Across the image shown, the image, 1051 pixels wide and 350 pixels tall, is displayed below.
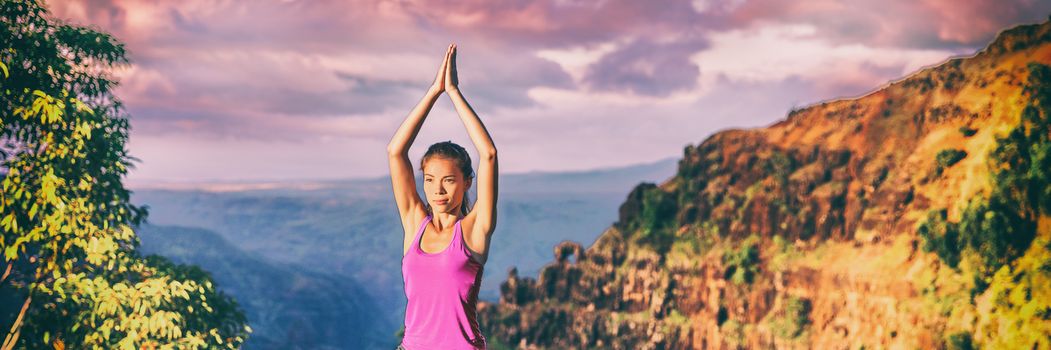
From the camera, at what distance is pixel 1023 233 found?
67.2 metres

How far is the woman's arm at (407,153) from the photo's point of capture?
18.9ft

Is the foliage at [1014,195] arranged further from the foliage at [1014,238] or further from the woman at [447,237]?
the woman at [447,237]

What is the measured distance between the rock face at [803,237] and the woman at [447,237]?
215 ft

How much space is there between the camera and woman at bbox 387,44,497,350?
5.54 m

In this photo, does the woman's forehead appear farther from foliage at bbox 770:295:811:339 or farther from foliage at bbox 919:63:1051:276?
foliage at bbox 770:295:811:339

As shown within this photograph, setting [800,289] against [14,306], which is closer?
[14,306]

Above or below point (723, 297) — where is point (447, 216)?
above

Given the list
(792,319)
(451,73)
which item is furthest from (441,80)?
(792,319)

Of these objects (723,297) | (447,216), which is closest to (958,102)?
(723,297)

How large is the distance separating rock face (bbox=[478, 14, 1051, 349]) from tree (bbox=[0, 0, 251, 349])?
195ft

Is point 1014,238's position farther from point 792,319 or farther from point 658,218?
point 658,218

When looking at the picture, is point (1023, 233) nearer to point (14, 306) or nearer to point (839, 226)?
point (839, 226)

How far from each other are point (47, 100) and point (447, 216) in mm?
14038

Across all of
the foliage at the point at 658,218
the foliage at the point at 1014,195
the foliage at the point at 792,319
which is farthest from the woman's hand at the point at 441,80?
the foliage at the point at 658,218
